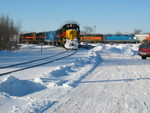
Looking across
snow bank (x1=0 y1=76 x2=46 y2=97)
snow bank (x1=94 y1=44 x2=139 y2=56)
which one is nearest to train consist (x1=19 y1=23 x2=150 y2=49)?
snow bank (x1=94 y1=44 x2=139 y2=56)

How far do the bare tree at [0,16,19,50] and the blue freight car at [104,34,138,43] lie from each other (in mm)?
48731

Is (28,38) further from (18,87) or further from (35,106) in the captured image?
(35,106)

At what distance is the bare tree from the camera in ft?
115

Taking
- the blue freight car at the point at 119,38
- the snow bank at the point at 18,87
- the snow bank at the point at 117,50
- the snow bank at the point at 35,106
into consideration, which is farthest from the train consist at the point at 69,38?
the snow bank at the point at 35,106

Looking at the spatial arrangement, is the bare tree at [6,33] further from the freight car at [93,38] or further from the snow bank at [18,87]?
the freight car at [93,38]

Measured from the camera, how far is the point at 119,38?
3231 inches

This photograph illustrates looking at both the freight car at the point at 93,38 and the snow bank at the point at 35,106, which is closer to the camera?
the snow bank at the point at 35,106

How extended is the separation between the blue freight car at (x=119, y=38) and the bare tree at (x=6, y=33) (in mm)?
48731

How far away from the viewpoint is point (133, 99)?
626 centimetres

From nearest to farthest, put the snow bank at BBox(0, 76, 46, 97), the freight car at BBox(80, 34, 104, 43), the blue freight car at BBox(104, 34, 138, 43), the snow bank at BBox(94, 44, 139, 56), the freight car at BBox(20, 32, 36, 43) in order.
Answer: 1. the snow bank at BBox(0, 76, 46, 97)
2. the snow bank at BBox(94, 44, 139, 56)
3. the freight car at BBox(20, 32, 36, 43)
4. the blue freight car at BBox(104, 34, 138, 43)
5. the freight car at BBox(80, 34, 104, 43)

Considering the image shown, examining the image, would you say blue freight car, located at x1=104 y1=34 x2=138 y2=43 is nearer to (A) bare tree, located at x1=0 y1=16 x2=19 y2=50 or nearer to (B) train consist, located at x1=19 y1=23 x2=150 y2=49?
(B) train consist, located at x1=19 y1=23 x2=150 y2=49

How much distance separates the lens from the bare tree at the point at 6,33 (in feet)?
115

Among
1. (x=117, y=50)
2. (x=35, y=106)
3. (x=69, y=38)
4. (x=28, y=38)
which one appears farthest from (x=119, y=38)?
(x=35, y=106)

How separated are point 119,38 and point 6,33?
53.1m
